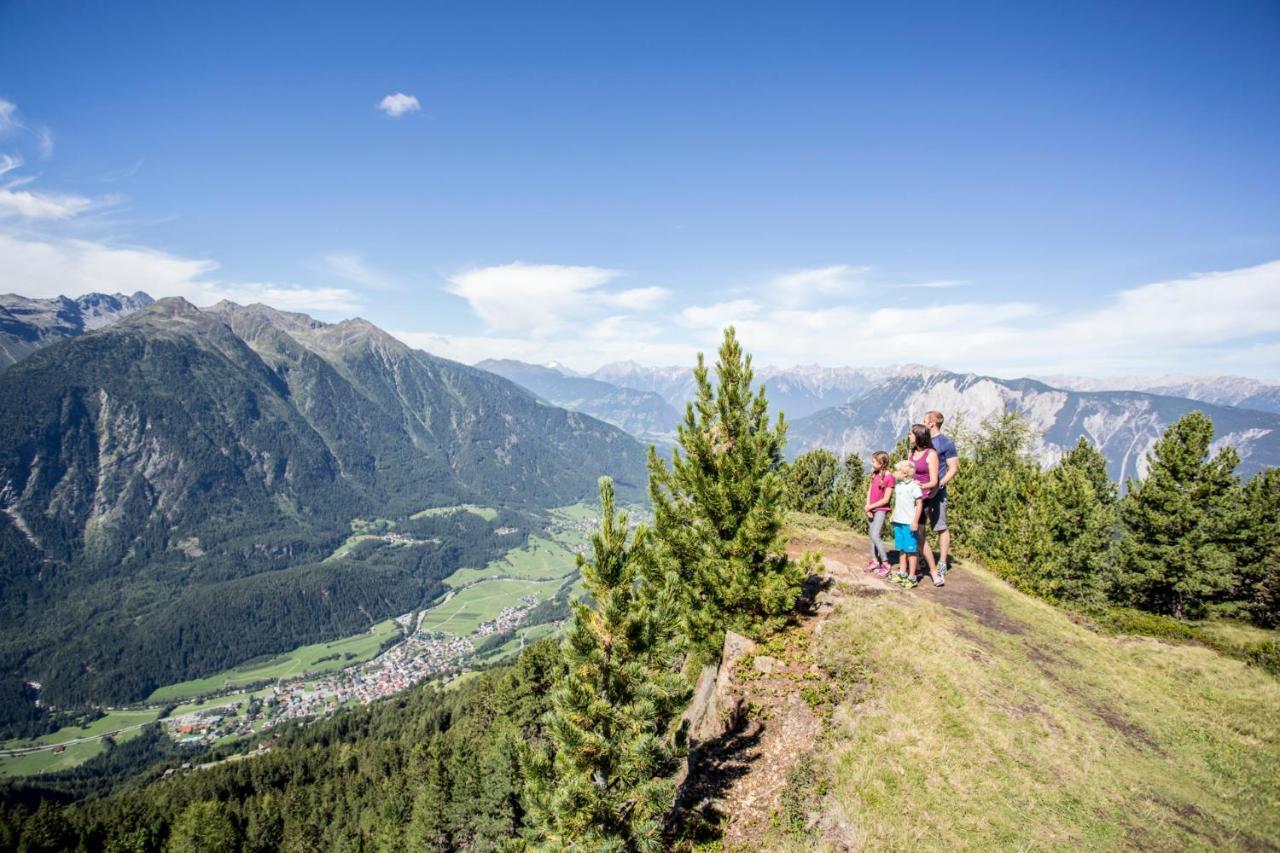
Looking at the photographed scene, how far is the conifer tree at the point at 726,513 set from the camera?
17.0 meters

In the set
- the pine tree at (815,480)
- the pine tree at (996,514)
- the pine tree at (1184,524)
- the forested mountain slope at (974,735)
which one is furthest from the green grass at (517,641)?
the forested mountain slope at (974,735)

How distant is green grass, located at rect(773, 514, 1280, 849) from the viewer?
1052 centimetres

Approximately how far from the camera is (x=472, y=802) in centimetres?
4412

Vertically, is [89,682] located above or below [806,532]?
below

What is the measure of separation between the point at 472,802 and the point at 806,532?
39.7m

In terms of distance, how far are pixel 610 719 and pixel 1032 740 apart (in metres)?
10.6

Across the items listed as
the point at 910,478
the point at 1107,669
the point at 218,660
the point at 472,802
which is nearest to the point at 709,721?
the point at 910,478

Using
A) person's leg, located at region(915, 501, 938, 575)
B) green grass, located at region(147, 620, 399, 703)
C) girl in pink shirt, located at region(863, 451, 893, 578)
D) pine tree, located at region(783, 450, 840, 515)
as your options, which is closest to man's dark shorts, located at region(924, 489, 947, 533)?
person's leg, located at region(915, 501, 938, 575)

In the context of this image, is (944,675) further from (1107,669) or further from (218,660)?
(218,660)

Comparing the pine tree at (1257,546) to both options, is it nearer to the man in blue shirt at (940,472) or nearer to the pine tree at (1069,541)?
the pine tree at (1069,541)

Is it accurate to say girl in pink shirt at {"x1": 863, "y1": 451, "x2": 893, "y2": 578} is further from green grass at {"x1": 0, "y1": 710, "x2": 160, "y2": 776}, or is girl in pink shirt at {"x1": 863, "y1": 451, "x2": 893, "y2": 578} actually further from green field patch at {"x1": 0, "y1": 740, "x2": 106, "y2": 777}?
green grass at {"x1": 0, "y1": 710, "x2": 160, "y2": 776}

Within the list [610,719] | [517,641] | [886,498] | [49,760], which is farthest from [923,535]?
[49,760]

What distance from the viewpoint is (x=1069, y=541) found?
33.9 meters

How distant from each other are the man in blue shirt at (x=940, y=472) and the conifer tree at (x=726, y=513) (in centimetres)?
509
